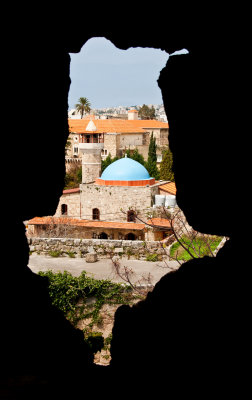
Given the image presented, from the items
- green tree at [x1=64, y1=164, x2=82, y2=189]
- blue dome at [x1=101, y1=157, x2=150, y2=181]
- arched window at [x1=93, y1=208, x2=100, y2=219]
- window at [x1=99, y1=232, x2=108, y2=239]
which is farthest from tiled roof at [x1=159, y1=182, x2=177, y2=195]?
green tree at [x1=64, y1=164, x2=82, y2=189]

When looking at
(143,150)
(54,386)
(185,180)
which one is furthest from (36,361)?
(143,150)

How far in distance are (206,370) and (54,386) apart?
123 cm

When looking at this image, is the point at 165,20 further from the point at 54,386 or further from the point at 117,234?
the point at 117,234

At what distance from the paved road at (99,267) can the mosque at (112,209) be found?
654 cm

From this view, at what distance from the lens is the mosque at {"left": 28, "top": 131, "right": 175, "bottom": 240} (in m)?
22.8

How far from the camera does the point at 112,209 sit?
83.9ft

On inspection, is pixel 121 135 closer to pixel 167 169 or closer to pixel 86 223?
pixel 167 169

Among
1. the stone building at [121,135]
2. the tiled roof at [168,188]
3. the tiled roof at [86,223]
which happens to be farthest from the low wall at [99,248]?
the stone building at [121,135]

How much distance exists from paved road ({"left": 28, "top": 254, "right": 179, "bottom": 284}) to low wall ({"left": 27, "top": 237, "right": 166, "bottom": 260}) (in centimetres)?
34

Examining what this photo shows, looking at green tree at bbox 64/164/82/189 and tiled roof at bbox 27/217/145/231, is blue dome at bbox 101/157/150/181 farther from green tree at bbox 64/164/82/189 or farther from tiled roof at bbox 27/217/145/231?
green tree at bbox 64/164/82/189

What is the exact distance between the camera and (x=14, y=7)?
3389mm

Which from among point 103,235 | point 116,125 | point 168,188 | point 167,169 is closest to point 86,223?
point 103,235

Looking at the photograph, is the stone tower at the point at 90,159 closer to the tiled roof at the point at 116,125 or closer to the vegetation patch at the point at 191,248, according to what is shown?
the vegetation patch at the point at 191,248

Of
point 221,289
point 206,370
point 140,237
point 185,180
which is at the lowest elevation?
point 140,237
